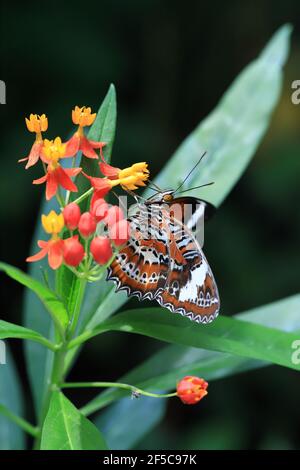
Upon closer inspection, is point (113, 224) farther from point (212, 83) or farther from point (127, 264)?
point (212, 83)

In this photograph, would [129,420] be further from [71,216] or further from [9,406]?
[71,216]

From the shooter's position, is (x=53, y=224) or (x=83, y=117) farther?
(x=83, y=117)

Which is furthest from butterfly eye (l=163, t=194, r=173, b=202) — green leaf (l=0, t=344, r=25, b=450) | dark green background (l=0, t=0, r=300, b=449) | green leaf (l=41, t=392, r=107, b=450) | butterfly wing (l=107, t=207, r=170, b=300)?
dark green background (l=0, t=0, r=300, b=449)

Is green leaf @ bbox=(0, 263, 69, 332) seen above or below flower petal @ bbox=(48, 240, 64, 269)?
below

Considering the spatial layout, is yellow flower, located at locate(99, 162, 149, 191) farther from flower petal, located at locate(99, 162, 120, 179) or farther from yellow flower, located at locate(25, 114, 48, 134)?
yellow flower, located at locate(25, 114, 48, 134)

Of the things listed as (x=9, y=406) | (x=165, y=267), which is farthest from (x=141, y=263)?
(x=9, y=406)

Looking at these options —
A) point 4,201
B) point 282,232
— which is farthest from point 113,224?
point 282,232
